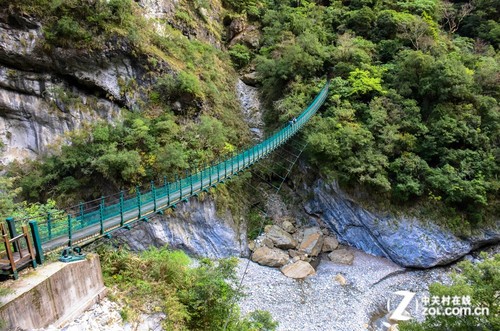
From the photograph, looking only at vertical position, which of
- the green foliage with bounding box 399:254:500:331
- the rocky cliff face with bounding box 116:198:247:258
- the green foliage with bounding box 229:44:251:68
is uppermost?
the green foliage with bounding box 229:44:251:68

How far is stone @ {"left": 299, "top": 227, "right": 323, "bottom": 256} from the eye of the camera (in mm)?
12695

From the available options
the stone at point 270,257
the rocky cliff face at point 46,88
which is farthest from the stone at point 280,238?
the rocky cliff face at point 46,88

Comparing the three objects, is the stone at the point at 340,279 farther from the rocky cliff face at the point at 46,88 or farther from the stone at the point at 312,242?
the rocky cliff face at the point at 46,88

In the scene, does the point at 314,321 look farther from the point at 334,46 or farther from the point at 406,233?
the point at 334,46

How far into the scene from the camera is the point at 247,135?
51.5 feet

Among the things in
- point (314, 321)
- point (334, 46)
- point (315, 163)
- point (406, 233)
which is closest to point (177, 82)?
point (315, 163)

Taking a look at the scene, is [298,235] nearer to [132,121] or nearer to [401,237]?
[401,237]

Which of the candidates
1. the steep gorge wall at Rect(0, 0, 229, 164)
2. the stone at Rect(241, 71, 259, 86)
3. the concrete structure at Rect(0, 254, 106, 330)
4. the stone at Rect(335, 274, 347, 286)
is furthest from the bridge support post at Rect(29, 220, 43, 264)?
the stone at Rect(241, 71, 259, 86)

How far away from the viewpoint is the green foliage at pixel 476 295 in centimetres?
575

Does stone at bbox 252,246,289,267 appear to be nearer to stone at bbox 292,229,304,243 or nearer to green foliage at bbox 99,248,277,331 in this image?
stone at bbox 292,229,304,243

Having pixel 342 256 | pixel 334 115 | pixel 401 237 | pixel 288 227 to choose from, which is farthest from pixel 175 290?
pixel 334 115

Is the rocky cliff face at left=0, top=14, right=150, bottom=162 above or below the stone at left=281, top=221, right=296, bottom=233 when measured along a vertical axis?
above

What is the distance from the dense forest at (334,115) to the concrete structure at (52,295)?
5.73 metres

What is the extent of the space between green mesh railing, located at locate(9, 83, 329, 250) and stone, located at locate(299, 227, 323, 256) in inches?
171
